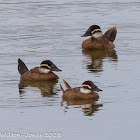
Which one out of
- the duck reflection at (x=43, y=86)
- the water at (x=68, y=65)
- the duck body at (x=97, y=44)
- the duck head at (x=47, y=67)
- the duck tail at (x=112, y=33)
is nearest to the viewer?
the water at (x=68, y=65)

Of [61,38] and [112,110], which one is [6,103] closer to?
[112,110]

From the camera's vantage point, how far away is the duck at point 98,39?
Answer: 28.9 m

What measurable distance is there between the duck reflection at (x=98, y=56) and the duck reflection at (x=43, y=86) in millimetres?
1921

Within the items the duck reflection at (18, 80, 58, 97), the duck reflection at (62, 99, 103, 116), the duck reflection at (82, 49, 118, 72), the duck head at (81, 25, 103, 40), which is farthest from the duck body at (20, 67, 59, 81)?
the duck head at (81, 25, 103, 40)

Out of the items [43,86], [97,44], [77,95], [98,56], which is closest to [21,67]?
[43,86]

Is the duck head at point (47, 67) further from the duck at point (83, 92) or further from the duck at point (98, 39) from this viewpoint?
the duck at point (98, 39)

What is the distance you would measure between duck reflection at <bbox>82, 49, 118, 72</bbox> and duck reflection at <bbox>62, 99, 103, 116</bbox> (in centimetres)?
409

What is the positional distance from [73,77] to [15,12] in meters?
13.3

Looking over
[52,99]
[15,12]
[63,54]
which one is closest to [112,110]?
[52,99]

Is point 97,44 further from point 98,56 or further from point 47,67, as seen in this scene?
point 47,67

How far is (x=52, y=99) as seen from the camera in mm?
20609

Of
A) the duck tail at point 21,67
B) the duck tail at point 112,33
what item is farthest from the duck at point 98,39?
the duck tail at point 21,67

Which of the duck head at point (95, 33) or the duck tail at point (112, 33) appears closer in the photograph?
the duck head at point (95, 33)

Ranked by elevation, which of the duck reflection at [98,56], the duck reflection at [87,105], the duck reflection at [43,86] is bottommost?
the duck reflection at [87,105]
